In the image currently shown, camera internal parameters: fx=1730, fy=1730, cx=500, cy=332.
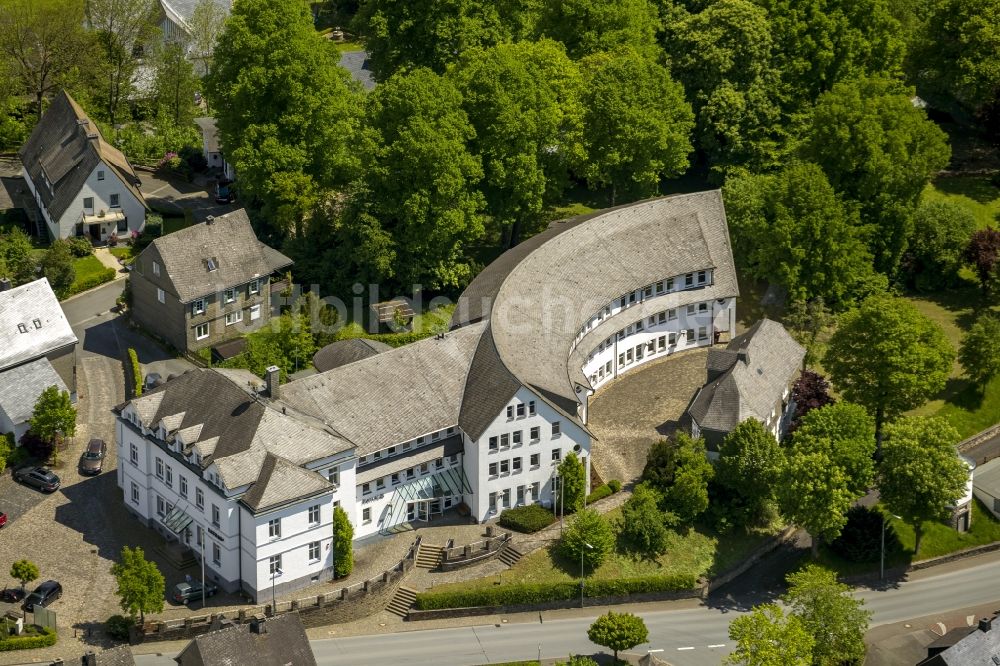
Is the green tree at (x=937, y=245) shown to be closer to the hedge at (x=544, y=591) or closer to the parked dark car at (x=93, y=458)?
the hedge at (x=544, y=591)

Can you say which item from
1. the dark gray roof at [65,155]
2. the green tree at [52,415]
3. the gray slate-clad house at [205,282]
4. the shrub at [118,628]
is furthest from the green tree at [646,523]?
the dark gray roof at [65,155]

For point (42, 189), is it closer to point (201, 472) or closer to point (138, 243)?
point (138, 243)

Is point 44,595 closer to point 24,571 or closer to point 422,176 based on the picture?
point 24,571

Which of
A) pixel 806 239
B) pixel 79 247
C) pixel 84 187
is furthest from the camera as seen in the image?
pixel 84 187

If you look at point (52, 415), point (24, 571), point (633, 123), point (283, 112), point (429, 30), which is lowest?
point (24, 571)

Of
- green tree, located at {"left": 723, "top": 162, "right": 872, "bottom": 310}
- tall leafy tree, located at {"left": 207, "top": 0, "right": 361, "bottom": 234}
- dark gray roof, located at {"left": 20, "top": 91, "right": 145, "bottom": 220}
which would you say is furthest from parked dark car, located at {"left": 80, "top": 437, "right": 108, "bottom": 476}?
green tree, located at {"left": 723, "top": 162, "right": 872, "bottom": 310}

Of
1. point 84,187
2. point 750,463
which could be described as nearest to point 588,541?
point 750,463

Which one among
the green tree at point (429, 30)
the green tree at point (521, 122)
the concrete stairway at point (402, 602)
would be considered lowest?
the concrete stairway at point (402, 602)
